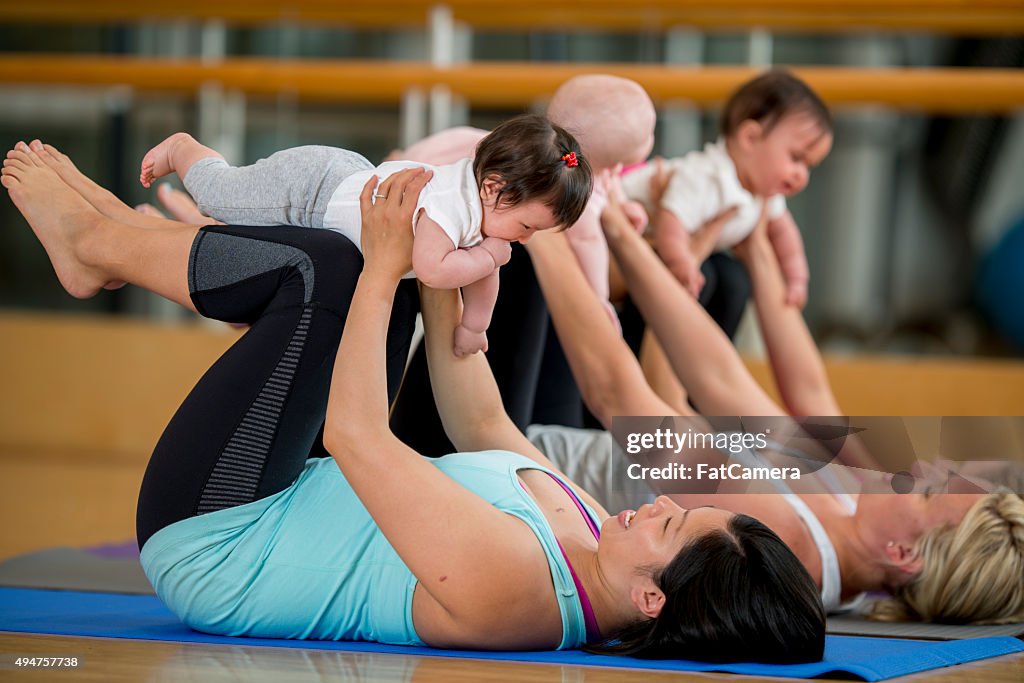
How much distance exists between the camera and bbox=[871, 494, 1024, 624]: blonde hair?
1.39 m

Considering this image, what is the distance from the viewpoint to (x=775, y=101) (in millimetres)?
2049

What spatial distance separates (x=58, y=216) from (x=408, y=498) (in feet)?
1.69

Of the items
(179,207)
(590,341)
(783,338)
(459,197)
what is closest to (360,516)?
(459,197)

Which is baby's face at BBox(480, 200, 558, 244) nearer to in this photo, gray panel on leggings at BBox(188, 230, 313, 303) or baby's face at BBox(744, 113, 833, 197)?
gray panel on leggings at BBox(188, 230, 313, 303)

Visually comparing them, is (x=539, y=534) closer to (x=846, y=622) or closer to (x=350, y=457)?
(x=350, y=457)

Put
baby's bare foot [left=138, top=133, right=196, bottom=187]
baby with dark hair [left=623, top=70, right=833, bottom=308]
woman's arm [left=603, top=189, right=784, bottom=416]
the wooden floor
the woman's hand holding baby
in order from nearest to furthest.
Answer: the wooden floor
the woman's hand holding baby
baby's bare foot [left=138, top=133, right=196, bottom=187]
woman's arm [left=603, top=189, right=784, bottom=416]
baby with dark hair [left=623, top=70, right=833, bottom=308]

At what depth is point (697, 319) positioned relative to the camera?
5.89 ft

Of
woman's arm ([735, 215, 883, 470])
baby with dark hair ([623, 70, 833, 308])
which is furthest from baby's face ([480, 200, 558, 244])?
woman's arm ([735, 215, 883, 470])

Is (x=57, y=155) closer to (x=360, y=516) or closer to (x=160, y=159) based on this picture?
(x=160, y=159)

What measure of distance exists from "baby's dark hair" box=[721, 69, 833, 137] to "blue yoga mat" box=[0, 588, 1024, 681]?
1022mm

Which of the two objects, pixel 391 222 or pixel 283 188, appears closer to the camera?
pixel 391 222

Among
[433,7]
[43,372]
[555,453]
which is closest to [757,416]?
[555,453]

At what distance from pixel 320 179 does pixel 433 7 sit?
1.85 m

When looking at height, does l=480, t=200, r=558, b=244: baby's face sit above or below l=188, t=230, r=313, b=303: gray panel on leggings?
above
